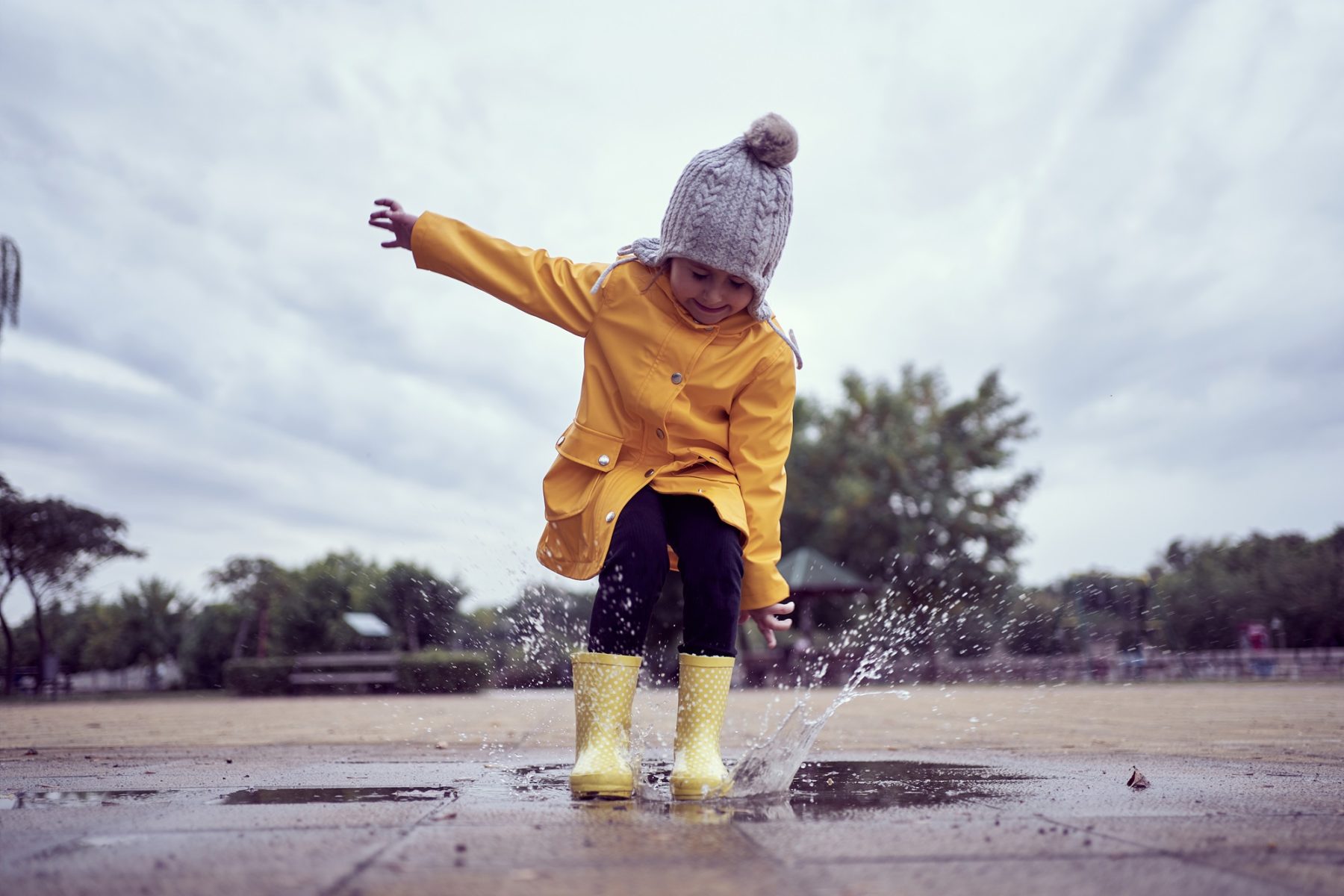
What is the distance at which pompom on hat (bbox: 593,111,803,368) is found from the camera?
8.83 feet

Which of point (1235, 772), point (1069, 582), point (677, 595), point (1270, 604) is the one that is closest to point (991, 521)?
point (1069, 582)

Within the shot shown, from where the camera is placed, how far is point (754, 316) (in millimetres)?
2842

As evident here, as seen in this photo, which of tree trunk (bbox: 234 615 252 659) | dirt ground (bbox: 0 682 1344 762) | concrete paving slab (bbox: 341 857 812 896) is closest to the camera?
concrete paving slab (bbox: 341 857 812 896)

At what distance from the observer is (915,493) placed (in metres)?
24.1

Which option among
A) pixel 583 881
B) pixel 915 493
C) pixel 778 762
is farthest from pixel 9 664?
pixel 583 881

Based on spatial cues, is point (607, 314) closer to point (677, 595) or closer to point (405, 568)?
point (677, 595)

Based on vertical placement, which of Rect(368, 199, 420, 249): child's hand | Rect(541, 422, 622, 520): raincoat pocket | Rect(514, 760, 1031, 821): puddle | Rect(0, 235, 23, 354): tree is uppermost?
Rect(0, 235, 23, 354): tree

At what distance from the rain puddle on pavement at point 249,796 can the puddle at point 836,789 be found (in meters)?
0.27

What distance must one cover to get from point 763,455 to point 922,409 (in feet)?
79.9

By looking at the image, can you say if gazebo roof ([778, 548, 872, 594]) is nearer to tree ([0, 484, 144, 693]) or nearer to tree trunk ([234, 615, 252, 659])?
tree ([0, 484, 144, 693])

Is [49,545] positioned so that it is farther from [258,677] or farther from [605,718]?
[605,718]

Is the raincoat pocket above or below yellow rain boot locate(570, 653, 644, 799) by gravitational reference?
above

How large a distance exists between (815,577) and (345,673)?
9452 mm

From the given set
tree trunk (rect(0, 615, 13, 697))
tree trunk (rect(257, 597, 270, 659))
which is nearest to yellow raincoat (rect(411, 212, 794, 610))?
tree trunk (rect(0, 615, 13, 697))
